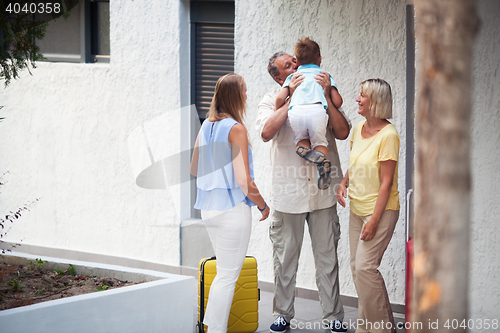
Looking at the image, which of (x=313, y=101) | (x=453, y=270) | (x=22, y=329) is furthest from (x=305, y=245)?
(x=453, y=270)

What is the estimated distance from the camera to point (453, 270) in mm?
1388

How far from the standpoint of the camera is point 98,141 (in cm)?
652

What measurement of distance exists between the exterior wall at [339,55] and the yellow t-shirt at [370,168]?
830mm

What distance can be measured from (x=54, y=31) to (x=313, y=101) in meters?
4.29

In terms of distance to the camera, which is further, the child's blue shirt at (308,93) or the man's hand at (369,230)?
the child's blue shirt at (308,93)

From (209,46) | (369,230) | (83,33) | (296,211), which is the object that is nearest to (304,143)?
(296,211)

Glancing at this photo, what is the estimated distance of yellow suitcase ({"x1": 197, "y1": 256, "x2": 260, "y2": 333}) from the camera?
3943 millimetres

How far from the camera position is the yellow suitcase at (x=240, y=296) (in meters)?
3.94

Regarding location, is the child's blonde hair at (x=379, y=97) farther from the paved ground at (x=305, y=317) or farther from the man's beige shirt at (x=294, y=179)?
the paved ground at (x=305, y=317)

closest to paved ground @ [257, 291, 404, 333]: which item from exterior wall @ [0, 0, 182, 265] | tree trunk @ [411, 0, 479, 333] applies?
exterior wall @ [0, 0, 182, 265]

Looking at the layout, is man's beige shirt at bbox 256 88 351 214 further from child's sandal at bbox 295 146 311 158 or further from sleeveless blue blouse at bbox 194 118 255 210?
sleeveless blue blouse at bbox 194 118 255 210

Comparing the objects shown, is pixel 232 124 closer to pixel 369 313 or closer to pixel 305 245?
pixel 369 313

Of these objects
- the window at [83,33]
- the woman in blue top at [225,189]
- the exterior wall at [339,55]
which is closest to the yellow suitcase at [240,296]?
the woman in blue top at [225,189]

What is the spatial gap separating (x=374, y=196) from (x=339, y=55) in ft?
5.30
